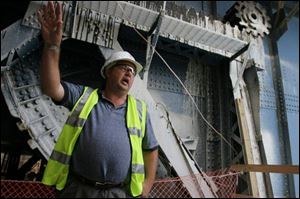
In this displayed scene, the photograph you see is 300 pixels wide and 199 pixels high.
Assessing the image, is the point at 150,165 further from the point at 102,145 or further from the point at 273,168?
the point at 273,168

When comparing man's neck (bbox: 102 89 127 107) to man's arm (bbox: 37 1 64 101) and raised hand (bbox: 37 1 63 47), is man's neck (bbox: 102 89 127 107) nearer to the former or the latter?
man's arm (bbox: 37 1 64 101)

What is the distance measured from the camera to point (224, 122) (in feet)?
19.2

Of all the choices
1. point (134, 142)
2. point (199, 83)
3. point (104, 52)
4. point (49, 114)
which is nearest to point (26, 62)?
point (49, 114)

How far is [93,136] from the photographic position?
1762 mm

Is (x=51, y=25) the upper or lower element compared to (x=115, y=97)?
upper

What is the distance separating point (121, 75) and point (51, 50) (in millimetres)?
578

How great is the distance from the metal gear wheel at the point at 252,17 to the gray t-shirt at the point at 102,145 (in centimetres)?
513

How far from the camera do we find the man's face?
6.47 ft

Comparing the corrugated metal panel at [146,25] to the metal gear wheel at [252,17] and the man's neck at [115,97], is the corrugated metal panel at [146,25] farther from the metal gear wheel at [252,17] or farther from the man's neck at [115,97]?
the man's neck at [115,97]

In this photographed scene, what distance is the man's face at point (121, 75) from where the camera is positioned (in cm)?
197

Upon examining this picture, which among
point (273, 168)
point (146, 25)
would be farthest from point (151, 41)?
point (273, 168)

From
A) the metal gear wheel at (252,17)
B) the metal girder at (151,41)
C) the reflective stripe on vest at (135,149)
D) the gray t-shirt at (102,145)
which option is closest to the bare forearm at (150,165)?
the reflective stripe on vest at (135,149)

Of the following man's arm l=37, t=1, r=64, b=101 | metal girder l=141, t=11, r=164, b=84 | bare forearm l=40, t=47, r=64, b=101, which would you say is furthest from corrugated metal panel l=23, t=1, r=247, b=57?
bare forearm l=40, t=47, r=64, b=101

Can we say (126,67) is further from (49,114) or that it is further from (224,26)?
(224,26)
